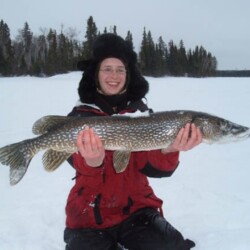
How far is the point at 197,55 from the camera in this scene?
5534 centimetres

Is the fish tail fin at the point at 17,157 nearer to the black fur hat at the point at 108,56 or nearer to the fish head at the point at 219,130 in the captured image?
the black fur hat at the point at 108,56

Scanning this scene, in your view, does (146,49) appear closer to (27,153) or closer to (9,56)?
(9,56)

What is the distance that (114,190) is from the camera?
8.51ft

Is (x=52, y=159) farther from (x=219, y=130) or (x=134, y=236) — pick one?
(x=219, y=130)

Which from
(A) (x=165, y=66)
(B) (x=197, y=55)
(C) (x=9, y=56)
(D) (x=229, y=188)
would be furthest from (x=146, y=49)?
(D) (x=229, y=188)

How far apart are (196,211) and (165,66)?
46040mm

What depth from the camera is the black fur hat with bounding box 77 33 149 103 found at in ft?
9.54

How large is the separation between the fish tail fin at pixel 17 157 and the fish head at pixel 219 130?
4.15 ft

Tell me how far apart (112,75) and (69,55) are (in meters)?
42.2

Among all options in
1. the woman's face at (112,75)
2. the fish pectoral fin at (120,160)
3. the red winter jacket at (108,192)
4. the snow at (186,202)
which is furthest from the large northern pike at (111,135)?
the snow at (186,202)

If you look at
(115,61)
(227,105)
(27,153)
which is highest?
(115,61)

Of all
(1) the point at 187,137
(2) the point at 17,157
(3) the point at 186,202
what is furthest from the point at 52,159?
(3) the point at 186,202

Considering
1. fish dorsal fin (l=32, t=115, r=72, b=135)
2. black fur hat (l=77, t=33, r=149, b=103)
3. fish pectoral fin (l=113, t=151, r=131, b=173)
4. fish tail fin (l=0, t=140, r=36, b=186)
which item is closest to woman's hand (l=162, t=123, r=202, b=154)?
fish pectoral fin (l=113, t=151, r=131, b=173)

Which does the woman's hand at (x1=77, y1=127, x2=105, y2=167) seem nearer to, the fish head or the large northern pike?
the large northern pike
